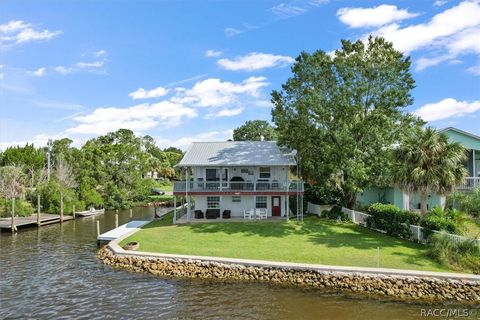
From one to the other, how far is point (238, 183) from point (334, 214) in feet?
29.5

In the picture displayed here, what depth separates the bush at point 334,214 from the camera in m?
30.4

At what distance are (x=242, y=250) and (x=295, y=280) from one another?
4501 mm

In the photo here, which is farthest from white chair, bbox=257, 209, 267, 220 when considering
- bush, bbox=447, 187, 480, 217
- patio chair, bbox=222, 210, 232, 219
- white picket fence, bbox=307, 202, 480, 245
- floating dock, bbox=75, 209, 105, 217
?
floating dock, bbox=75, 209, 105, 217

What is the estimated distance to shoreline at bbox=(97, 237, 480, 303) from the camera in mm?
16984

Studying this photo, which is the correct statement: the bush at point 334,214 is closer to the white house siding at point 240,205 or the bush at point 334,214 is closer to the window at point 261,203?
the white house siding at point 240,205

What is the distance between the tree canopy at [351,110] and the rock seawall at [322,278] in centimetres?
936

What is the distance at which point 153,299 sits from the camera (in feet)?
56.0

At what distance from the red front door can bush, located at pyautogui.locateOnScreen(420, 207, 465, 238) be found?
1329cm

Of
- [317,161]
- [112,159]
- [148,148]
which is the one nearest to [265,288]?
[317,161]

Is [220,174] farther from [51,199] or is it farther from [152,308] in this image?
[51,199]

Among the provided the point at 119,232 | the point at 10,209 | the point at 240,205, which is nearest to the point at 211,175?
the point at 240,205

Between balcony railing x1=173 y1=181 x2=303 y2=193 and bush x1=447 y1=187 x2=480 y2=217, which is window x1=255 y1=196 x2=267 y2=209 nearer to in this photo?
balcony railing x1=173 y1=181 x2=303 y2=193

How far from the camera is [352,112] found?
2831cm

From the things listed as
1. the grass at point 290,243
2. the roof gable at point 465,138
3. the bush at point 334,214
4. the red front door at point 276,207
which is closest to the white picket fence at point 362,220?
the bush at point 334,214
